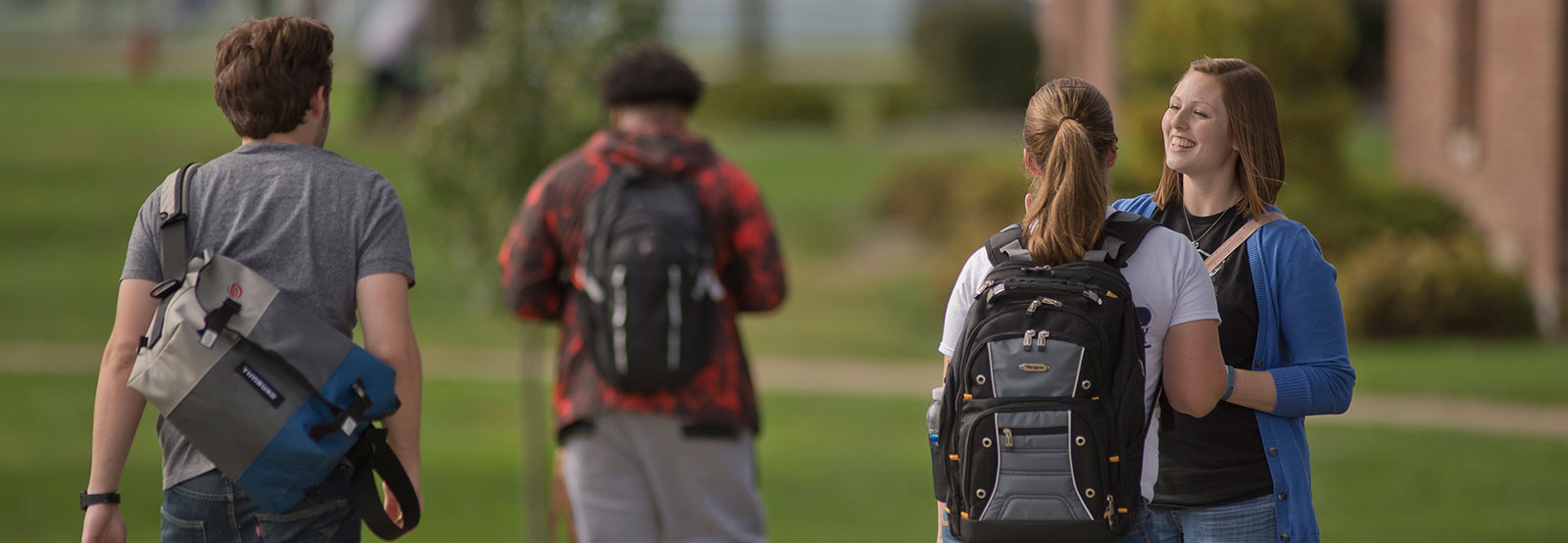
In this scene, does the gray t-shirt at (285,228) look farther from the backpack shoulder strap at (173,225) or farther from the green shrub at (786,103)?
the green shrub at (786,103)

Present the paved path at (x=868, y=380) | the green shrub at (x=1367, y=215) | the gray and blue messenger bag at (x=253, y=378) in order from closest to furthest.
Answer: the gray and blue messenger bag at (x=253, y=378)
the paved path at (x=868, y=380)
the green shrub at (x=1367, y=215)

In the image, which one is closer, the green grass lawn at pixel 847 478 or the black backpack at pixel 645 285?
the black backpack at pixel 645 285

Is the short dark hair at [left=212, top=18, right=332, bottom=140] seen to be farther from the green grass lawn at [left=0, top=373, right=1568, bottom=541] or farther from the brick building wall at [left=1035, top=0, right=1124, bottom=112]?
the brick building wall at [left=1035, top=0, right=1124, bottom=112]

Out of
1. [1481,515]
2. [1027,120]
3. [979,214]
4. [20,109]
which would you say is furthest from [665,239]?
[20,109]

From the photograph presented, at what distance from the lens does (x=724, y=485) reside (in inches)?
188

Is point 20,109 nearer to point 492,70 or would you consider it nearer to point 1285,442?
point 492,70

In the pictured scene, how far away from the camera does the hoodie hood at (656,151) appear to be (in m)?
4.73

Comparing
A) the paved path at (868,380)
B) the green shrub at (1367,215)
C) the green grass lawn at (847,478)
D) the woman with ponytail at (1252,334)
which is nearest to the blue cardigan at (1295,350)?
the woman with ponytail at (1252,334)

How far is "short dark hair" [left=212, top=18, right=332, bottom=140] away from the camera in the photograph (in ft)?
10.5

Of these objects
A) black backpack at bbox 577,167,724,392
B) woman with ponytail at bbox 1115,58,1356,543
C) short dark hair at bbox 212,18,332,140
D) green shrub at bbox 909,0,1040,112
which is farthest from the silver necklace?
green shrub at bbox 909,0,1040,112

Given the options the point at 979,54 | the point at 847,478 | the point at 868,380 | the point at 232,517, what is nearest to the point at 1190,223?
the point at 232,517

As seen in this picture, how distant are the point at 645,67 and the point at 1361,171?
46.5 feet

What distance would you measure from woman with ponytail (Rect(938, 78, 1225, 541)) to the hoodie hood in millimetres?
1851

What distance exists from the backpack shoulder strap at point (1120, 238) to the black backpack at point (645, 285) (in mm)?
1799
